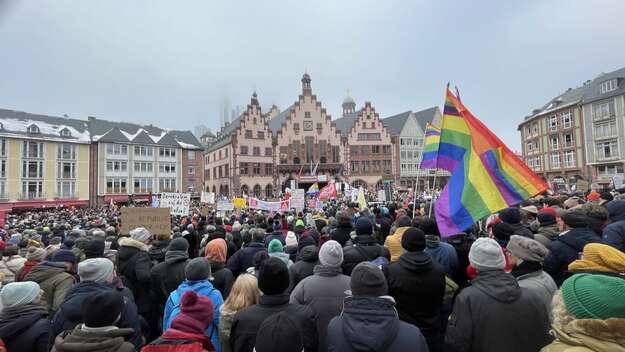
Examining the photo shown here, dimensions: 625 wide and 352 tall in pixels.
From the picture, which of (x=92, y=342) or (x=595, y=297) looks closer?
(x=595, y=297)

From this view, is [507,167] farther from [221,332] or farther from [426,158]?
[426,158]

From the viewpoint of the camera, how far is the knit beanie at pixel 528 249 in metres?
3.16

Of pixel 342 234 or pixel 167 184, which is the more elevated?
pixel 167 184

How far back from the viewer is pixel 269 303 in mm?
2836

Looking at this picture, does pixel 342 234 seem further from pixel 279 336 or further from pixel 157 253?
pixel 279 336

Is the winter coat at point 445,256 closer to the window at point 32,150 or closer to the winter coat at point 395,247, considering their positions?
the winter coat at point 395,247

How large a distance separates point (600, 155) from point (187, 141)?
6321cm

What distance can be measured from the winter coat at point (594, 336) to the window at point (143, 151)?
57.7 metres

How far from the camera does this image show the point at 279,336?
2301 millimetres

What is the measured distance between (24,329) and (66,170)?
54.1 m

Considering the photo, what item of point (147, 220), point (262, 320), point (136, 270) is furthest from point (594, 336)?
point (147, 220)

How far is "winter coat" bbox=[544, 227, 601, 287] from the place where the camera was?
13.6ft

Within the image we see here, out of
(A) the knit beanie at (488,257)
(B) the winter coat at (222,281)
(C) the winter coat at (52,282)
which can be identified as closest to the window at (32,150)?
(C) the winter coat at (52,282)

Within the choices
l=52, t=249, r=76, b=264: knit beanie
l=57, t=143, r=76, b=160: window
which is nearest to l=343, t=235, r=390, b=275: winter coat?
l=52, t=249, r=76, b=264: knit beanie
